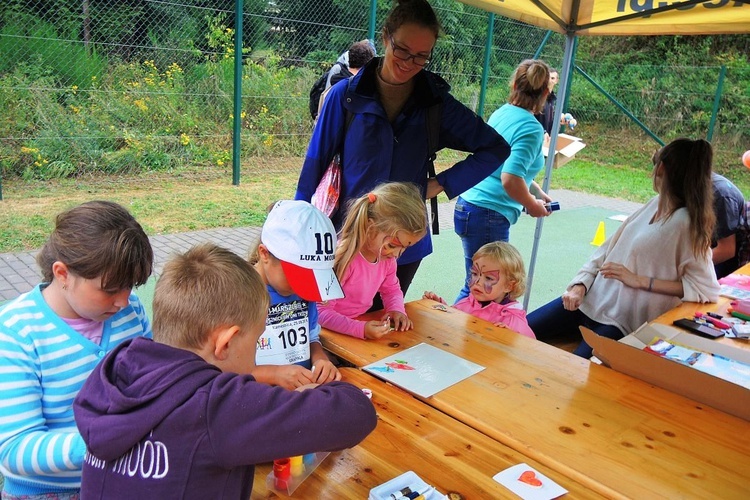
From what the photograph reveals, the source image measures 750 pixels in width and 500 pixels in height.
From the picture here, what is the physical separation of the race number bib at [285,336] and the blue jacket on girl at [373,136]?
75 centimetres

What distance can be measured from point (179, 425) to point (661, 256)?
247 centimetres

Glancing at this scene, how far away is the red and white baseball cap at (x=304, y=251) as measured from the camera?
1.64 m

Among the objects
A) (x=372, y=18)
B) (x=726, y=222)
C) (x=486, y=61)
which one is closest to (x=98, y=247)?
(x=726, y=222)

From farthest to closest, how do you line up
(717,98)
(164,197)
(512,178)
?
(717,98)
(164,197)
(512,178)

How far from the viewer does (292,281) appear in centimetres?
167

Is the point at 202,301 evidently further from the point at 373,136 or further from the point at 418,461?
the point at 373,136

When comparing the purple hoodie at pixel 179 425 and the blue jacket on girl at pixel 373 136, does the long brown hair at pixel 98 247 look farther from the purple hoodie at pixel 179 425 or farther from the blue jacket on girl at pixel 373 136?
the blue jacket on girl at pixel 373 136

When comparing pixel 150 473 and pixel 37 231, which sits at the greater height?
pixel 150 473

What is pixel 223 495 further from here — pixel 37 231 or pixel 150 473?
pixel 37 231

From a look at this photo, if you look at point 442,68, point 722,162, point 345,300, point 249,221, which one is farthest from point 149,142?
point 722,162

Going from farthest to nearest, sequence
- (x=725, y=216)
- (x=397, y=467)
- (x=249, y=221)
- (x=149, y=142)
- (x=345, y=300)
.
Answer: (x=149, y=142) < (x=249, y=221) < (x=725, y=216) < (x=345, y=300) < (x=397, y=467)

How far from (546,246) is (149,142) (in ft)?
16.0

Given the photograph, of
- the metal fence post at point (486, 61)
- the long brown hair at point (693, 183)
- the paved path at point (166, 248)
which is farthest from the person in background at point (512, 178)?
the metal fence post at point (486, 61)

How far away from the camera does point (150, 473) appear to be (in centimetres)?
92
